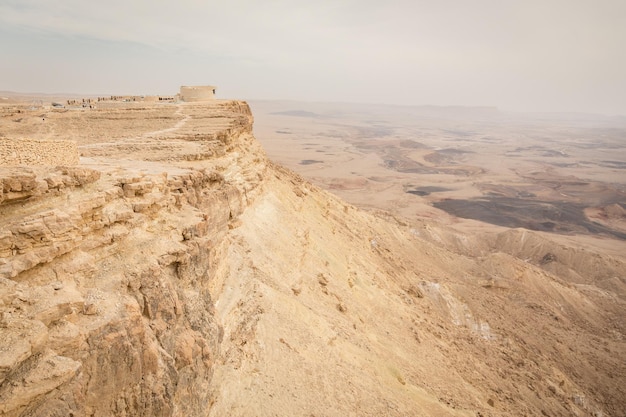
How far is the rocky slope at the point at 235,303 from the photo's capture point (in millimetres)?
5797

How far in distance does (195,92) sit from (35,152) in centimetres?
2006

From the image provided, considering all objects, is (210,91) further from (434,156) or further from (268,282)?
(434,156)

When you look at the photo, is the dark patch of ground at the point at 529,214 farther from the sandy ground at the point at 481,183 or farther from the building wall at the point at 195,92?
the building wall at the point at 195,92

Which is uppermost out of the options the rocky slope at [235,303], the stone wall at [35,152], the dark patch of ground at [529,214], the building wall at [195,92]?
the building wall at [195,92]

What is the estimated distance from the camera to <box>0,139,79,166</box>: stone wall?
7.64 meters

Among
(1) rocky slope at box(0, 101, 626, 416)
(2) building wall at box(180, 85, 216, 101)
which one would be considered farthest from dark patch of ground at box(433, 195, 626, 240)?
(2) building wall at box(180, 85, 216, 101)

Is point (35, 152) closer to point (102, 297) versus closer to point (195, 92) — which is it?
point (102, 297)

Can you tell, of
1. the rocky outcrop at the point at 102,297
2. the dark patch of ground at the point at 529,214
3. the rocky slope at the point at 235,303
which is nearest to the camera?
the rocky outcrop at the point at 102,297

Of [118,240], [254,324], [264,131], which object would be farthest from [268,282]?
[264,131]

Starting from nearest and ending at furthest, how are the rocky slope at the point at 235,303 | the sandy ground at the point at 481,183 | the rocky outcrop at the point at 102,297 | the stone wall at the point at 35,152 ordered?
the rocky outcrop at the point at 102,297, the rocky slope at the point at 235,303, the stone wall at the point at 35,152, the sandy ground at the point at 481,183

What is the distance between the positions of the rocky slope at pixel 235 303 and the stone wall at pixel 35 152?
1203 millimetres

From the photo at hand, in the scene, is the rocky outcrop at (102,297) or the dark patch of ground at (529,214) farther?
the dark patch of ground at (529,214)

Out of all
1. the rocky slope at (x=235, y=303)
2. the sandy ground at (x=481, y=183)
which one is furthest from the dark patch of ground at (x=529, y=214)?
the rocky slope at (x=235, y=303)

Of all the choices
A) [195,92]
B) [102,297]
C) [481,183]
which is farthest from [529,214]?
[102,297]
